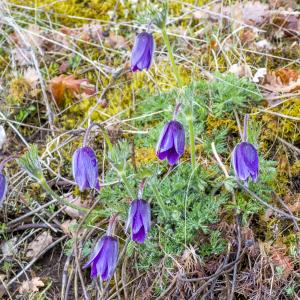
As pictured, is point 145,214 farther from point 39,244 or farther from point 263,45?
point 263,45

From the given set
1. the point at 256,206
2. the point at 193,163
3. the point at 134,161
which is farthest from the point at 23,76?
the point at 256,206

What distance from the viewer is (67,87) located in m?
2.88

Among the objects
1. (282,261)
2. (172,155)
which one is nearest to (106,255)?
(172,155)

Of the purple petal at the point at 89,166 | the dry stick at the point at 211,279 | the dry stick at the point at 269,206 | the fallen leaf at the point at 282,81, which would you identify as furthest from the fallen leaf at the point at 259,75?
the purple petal at the point at 89,166

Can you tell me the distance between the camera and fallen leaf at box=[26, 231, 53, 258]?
2.41 m

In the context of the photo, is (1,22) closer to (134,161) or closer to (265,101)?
(134,161)

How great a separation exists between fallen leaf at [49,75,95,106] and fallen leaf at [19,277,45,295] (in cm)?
97

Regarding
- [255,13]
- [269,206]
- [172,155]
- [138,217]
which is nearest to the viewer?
[138,217]

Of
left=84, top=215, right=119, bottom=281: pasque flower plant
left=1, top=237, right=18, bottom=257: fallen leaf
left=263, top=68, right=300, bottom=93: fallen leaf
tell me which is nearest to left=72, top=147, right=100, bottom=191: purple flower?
left=84, top=215, right=119, bottom=281: pasque flower plant

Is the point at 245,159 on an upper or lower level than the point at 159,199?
upper

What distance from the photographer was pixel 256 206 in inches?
86.3

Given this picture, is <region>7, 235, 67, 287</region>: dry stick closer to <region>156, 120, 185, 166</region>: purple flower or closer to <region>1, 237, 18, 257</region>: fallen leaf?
<region>1, 237, 18, 257</region>: fallen leaf

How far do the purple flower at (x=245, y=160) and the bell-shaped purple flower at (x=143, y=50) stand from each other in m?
0.47

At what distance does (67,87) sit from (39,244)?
33.7 inches
